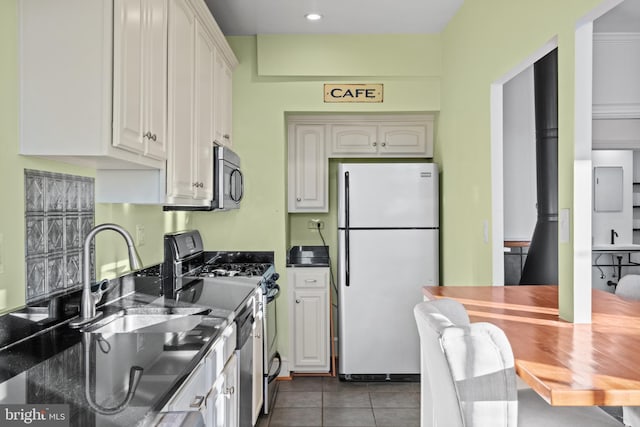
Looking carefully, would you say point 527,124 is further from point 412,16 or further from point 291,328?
point 291,328

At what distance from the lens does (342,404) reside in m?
3.50

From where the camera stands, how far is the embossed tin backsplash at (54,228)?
5.77 ft

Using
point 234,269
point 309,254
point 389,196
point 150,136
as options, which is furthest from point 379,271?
point 150,136

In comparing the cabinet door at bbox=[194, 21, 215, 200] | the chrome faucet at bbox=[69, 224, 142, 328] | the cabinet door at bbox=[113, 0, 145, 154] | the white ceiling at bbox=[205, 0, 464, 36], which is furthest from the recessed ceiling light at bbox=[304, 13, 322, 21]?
the chrome faucet at bbox=[69, 224, 142, 328]

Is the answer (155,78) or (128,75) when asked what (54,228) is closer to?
(128,75)

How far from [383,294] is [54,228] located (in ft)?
8.42

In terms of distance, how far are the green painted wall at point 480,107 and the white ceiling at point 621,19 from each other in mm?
899

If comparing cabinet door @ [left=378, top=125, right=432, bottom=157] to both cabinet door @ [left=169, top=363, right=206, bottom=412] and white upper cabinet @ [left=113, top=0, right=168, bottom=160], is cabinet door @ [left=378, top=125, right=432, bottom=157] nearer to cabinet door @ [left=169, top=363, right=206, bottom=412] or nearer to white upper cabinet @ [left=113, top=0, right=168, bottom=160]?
white upper cabinet @ [left=113, top=0, right=168, bottom=160]

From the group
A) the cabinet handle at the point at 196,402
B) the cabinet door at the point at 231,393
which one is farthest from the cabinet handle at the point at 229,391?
the cabinet handle at the point at 196,402

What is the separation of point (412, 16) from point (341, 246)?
5.79 ft

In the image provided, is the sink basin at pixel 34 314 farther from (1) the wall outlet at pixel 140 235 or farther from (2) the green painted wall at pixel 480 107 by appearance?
(2) the green painted wall at pixel 480 107

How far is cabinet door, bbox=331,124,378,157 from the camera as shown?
4273mm

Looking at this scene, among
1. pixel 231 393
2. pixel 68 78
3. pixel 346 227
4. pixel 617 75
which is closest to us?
pixel 68 78

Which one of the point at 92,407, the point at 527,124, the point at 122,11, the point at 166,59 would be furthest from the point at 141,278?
the point at 527,124
